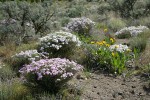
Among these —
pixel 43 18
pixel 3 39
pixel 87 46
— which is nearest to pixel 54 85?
pixel 87 46

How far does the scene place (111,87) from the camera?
21.8 feet

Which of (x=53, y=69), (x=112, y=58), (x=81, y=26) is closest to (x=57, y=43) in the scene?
(x=112, y=58)

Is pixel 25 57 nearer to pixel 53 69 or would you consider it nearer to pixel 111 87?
pixel 53 69

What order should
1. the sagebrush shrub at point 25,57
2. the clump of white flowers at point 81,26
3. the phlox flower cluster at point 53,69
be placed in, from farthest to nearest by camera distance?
the clump of white flowers at point 81,26, the sagebrush shrub at point 25,57, the phlox flower cluster at point 53,69

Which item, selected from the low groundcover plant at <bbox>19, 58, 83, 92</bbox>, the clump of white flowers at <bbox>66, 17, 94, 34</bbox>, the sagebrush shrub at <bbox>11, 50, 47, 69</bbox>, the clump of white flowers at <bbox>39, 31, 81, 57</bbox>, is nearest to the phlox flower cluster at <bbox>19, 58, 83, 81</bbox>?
the low groundcover plant at <bbox>19, 58, 83, 92</bbox>

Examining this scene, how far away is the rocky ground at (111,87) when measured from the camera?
6.23 meters

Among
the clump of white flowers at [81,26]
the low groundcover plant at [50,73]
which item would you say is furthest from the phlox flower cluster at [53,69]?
the clump of white flowers at [81,26]

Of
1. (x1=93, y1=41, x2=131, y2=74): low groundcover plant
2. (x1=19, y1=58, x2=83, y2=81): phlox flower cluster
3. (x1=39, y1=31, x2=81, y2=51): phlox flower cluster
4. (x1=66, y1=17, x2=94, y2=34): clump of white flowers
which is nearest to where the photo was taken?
(x1=19, y1=58, x2=83, y2=81): phlox flower cluster

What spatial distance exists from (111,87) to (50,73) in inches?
62.6

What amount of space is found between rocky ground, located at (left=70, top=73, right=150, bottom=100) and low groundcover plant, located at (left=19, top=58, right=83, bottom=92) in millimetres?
499

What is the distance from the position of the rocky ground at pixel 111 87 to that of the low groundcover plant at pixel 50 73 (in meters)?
0.50

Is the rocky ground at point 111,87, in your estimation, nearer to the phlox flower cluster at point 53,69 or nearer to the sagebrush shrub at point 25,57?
the phlox flower cluster at point 53,69

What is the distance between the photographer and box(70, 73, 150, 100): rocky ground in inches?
245

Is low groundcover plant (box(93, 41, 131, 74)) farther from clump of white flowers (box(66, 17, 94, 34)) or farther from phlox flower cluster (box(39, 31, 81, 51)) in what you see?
clump of white flowers (box(66, 17, 94, 34))
